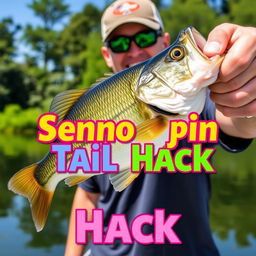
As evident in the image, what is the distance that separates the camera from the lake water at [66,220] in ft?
16.1

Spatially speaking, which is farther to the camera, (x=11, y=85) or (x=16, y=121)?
(x=11, y=85)

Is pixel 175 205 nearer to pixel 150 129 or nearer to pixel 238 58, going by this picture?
pixel 150 129

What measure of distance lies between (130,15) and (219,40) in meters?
1.40

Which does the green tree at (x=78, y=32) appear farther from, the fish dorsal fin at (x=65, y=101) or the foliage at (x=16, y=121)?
the fish dorsal fin at (x=65, y=101)

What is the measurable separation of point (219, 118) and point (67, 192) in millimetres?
6234

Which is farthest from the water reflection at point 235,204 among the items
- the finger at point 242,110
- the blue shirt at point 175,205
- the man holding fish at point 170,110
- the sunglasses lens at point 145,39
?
the finger at point 242,110

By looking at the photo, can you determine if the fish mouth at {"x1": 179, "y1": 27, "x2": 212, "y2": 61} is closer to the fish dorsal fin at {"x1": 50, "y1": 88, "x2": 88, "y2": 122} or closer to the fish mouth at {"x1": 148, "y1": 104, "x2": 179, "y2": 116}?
the fish mouth at {"x1": 148, "y1": 104, "x2": 179, "y2": 116}

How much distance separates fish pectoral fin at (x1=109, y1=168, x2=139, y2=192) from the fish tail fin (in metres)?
0.30

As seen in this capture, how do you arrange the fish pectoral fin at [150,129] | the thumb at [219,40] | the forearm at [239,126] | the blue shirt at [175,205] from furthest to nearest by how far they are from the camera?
the blue shirt at [175,205], the forearm at [239,126], the fish pectoral fin at [150,129], the thumb at [219,40]

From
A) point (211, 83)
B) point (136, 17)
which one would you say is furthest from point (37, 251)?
point (211, 83)

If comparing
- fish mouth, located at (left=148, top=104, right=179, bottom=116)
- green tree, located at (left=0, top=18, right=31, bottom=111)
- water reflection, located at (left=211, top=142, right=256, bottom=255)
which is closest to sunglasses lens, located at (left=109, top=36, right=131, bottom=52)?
fish mouth, located at (left=148, top=104, right=179, bottom=116)

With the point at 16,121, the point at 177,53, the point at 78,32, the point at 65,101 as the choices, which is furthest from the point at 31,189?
the point at 78,32

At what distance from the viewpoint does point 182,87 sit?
1309 mm

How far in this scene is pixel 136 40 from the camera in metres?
2.52
